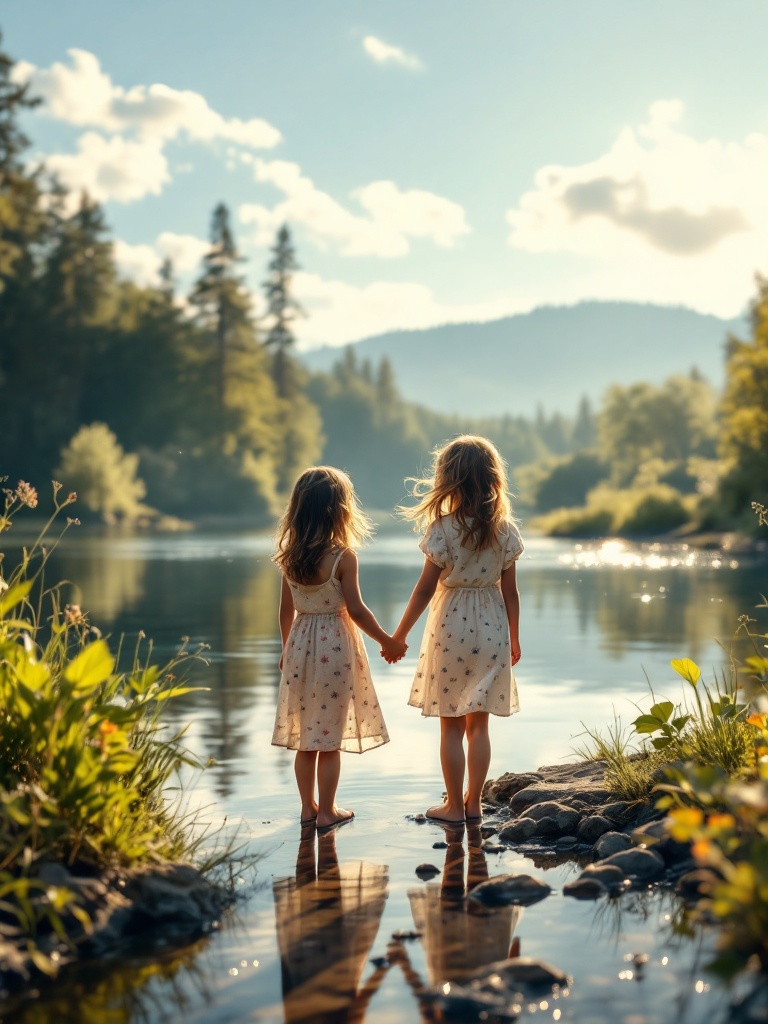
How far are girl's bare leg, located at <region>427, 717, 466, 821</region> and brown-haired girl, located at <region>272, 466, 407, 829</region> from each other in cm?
31

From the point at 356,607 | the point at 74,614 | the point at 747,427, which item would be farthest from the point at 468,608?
the point at 747,427

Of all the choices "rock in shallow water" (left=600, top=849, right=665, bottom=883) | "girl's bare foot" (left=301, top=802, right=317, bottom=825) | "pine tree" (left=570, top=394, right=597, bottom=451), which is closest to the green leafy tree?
"girl's bare foot" (left=301, top=802, right=317, bottom=825)

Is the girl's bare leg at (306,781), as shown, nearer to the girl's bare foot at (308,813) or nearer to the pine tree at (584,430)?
the girl's bare foot at (308,813)

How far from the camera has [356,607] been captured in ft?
18.8

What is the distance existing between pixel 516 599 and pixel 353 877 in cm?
165

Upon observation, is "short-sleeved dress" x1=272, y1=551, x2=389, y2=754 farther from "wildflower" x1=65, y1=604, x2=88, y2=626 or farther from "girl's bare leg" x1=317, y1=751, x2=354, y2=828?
"wildflower" x1=65, y1=604, x2=88, y2=626

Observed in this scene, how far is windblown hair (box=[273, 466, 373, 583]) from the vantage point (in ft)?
18.5

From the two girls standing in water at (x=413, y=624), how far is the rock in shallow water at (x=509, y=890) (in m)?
1.20

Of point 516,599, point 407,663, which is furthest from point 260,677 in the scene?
point 516,599

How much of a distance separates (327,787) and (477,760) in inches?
27.1

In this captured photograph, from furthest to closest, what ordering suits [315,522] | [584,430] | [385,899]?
1. [584,430]
2. [315,522]
3. [385,899]

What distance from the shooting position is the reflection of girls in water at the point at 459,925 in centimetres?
374

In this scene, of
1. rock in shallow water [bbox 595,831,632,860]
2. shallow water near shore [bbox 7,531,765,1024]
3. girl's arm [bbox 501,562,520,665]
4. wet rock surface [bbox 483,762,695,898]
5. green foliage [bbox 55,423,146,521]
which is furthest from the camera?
green foliage [bbox 55,423,146,521]

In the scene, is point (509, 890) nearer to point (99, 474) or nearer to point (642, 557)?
point (642, 557)
